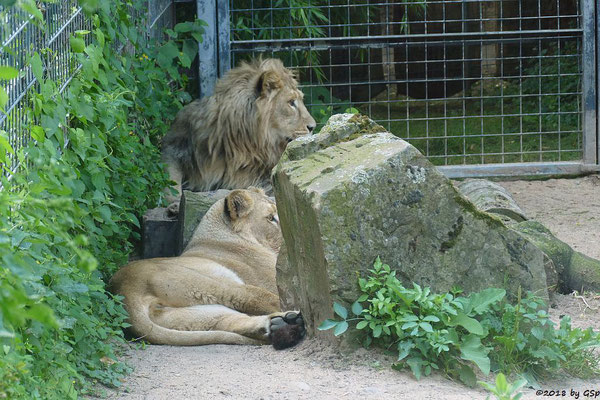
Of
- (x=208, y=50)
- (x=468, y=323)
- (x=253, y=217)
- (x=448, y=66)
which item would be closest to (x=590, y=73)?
(x=208, y=50)

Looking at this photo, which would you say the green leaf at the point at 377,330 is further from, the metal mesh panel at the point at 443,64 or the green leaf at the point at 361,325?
the metal mesh panel at the point at 443,64

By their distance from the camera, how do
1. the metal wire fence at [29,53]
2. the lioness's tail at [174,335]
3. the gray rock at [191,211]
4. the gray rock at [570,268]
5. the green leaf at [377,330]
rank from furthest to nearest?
1. the gray rock at [191,211]
2. the gray rock at [570,268]
3. the lioness's tail at [174,335]
4. the green leaf at [377,330]
5. the metal wire fence at [29,53]

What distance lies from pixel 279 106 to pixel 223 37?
1.25 metres

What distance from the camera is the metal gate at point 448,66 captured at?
8875 mm

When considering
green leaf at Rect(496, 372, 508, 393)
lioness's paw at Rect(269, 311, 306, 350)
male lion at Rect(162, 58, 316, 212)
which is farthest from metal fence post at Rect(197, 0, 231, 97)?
green leaf at Rect(496, 372, 508, 393)

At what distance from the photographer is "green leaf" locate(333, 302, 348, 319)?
4242 millimetres

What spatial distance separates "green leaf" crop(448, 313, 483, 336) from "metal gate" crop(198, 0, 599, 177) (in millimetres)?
4663

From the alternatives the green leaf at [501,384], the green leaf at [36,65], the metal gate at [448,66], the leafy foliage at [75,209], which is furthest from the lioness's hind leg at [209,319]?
the metal gate at [448,66]

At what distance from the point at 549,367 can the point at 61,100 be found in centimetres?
250

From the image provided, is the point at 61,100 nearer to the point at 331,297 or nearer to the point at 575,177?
the point at 331,297

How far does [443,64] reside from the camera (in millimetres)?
11336

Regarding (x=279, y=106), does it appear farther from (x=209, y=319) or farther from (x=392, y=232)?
(x=392, y=232)

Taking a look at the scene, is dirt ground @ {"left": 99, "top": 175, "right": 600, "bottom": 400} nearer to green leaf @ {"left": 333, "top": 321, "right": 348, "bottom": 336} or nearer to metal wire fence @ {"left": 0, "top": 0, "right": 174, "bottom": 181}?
green leaf @ {"left": 333, "top": 321, "right": 348, "bottom": 336}

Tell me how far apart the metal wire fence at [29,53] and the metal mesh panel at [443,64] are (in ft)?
13.0
